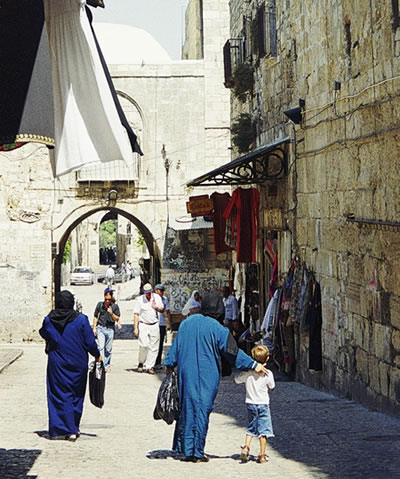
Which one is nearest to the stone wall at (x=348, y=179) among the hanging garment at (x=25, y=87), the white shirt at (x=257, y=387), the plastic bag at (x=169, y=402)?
the white shirt at (x=257, y=387)

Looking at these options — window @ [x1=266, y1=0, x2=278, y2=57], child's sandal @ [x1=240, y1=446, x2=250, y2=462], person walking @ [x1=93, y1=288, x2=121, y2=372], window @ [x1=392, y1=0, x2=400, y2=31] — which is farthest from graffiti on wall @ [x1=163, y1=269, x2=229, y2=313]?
child's sandal @ [x1=240, y1=446, x2=250, y2=462]

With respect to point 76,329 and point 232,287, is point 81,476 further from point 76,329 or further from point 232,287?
point 232,287

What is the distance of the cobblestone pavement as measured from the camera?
643 centimetres

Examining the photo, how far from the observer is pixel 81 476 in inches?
247

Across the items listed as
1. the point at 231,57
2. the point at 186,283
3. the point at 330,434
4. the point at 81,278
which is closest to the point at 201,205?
the point at 231,57

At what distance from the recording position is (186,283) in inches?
891

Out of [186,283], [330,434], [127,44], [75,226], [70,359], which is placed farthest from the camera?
[127,44]

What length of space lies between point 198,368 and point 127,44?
22169mm

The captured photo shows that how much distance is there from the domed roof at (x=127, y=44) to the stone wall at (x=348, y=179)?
13770mm

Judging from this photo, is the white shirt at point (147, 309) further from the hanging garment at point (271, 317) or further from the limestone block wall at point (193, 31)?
the limestone block wall at point (193, 31)

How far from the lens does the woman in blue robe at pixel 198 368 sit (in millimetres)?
6734

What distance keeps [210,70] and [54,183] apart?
181 inches

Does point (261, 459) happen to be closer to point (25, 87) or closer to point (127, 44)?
point (25, 87)

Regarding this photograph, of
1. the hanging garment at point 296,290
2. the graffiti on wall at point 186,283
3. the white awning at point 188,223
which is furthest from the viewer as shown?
the graffiti on wall at point 186,283
